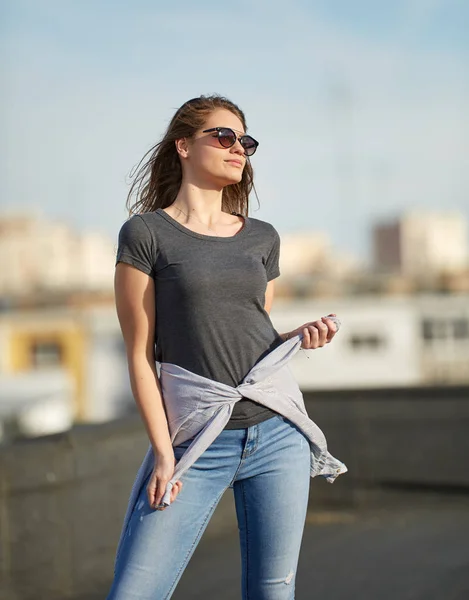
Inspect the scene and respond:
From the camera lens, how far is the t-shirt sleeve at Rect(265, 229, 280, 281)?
3.13 m

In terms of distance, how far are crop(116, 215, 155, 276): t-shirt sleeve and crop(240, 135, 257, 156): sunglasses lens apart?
0.46 m

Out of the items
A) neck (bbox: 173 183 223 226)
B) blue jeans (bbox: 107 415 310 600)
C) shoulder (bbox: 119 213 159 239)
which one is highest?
neck (bbox: 173 183 223 226)

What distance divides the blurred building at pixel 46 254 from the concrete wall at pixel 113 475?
93.9 meters

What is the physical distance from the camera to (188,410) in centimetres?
287

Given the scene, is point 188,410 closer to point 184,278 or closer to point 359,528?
point 184,278

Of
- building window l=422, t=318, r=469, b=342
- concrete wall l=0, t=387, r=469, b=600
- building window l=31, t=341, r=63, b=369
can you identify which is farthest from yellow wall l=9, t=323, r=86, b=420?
concrete wall l=0, t=387, r=469, b=600

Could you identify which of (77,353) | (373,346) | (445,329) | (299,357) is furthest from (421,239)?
(77,353)

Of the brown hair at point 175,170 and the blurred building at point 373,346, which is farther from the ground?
the brown hair at point 175,170

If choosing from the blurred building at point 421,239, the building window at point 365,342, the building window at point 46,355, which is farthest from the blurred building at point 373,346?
A: the blurred building at point 421,239

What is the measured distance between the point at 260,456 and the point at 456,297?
58.0m

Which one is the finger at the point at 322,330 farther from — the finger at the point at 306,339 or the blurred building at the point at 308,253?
the blurred building at the point at 308,253

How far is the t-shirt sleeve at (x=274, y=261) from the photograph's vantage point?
10.3ft

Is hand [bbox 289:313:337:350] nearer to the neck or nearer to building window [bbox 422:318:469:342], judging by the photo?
the neck

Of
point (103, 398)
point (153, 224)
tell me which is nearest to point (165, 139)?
point (153, 224)
